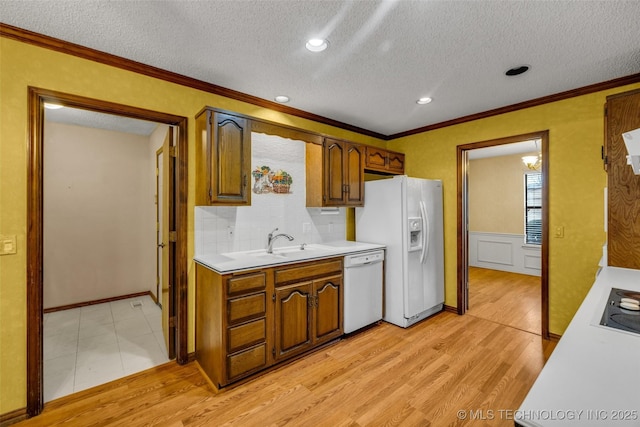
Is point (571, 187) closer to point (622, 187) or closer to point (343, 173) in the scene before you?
point (622, 187)

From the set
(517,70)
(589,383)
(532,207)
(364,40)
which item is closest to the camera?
(589,383)

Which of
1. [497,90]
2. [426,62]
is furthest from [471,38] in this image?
[497,90]

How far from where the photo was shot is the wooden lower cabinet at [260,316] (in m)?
2.17

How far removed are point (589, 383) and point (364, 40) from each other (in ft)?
6.77

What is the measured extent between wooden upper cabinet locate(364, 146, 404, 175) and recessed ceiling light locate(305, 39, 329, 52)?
1710 millimetres

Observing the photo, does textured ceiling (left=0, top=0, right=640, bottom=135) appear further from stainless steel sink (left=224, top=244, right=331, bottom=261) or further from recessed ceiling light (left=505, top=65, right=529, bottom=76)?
stainless steel sink (left=224, top=244, right=331, bottom=261)

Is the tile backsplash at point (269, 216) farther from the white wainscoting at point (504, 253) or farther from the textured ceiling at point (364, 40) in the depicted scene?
the white wainscoting at point (504, 253)

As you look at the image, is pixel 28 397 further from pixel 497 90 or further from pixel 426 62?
pixel 497 90

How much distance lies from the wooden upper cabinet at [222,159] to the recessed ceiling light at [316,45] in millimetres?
843

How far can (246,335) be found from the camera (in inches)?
89.2

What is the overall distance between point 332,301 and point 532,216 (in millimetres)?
5167

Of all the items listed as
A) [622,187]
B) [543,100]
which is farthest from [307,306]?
[543,100]

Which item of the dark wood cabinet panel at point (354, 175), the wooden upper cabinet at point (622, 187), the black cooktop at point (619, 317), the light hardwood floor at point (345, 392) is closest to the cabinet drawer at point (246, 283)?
the light hardwood floor at point (345, 392)

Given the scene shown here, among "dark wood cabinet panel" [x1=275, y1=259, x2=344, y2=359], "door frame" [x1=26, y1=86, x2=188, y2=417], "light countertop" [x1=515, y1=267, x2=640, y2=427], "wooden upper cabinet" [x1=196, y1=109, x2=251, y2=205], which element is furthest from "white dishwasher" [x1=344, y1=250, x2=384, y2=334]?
"door frame" [x1=26, y1=86, x2=188, y2=417]
